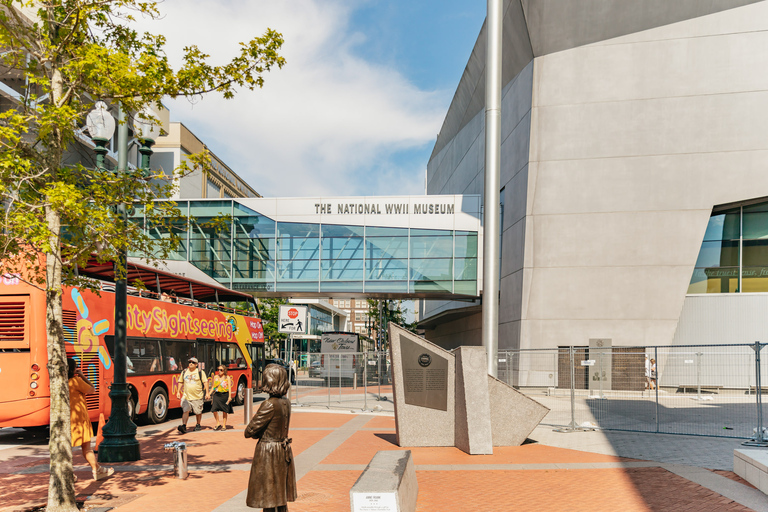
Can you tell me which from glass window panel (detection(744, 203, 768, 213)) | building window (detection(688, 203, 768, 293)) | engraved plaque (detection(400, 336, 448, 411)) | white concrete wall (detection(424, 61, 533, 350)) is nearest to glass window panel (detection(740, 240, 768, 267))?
building window (detection(688, 203, 768, 293))

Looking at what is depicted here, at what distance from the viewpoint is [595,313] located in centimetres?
2706

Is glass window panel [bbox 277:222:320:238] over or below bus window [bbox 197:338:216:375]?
over

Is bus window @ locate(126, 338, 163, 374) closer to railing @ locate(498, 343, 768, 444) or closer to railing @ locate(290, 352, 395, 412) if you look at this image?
railing @ locate(290, 352, 395, 412)

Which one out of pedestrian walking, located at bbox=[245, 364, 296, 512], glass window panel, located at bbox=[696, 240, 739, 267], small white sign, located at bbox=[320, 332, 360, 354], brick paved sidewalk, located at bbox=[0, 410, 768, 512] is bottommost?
small white sign, located at bbox=[320, 332, 360, 354]

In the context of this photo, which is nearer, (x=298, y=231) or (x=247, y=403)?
(x=247, y=403)

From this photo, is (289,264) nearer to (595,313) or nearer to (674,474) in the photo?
(595,313)

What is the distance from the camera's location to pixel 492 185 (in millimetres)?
17531

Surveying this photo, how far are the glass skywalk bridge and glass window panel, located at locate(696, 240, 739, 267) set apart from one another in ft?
34.7

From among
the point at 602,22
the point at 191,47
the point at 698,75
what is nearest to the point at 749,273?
the point at 698,75

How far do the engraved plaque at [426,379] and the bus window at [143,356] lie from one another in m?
7.23

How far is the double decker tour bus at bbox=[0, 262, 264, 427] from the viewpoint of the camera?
498 inches

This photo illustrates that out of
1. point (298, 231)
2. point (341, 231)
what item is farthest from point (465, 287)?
point (298, 231)

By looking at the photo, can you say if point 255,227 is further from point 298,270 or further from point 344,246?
point 344,246

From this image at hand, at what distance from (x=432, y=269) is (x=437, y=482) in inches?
946
